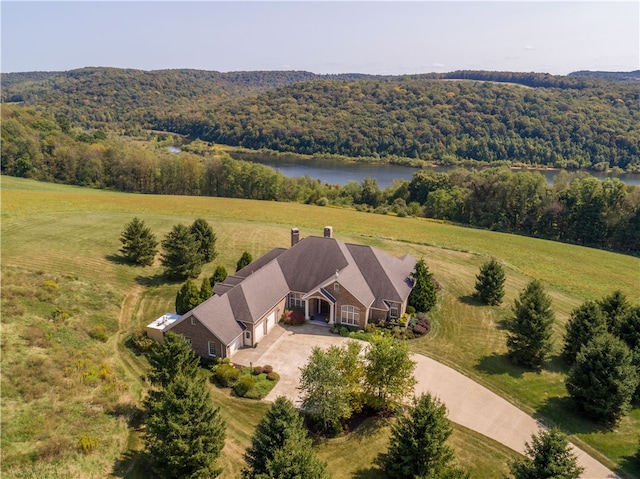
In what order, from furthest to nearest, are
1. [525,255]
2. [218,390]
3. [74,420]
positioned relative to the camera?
[525,255], [218,390], [74,420]

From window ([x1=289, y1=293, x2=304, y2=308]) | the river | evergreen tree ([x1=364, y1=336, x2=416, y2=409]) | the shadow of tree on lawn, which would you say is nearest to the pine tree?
evergreen tree ([x1=364, y1=336, x2=416, y2=409])

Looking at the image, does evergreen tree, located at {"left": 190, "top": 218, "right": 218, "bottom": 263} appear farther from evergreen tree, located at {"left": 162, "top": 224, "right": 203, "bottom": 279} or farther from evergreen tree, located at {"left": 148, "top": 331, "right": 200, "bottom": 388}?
evergreen tree, located at {"left": 148, "top": 331, "right": 200, "bottom": 388}

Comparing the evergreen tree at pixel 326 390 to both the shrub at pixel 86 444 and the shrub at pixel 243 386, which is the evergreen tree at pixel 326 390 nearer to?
the shrub at pixel 243 386

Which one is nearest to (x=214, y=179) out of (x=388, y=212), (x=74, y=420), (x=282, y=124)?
(x=388, y=212)

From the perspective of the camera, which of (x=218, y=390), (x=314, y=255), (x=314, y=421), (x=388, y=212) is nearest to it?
(x=314, y=421)

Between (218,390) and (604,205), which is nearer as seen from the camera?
(218,390)

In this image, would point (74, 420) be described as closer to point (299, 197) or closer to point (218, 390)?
point (218, 390)
